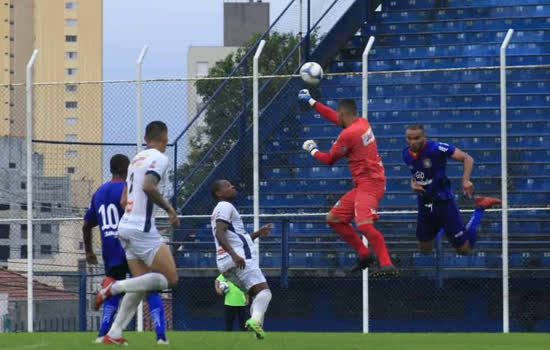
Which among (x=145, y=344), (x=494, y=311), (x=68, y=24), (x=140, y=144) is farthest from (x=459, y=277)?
(x=68, y=24)

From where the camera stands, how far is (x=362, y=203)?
51.1 feet

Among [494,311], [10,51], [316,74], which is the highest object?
[10,51]

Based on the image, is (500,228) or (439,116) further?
(439,116)

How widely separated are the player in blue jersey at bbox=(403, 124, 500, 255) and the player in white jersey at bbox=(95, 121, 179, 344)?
4.55m

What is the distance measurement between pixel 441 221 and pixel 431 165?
848mm

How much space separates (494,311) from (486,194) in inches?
70.4

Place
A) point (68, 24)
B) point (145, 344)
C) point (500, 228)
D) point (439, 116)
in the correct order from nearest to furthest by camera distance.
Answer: point (145, 344) → point (500, 228) → point (439, 116) → point (68, 24)

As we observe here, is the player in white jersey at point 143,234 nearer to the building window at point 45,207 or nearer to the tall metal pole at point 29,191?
the tall metal pole at point 29,191

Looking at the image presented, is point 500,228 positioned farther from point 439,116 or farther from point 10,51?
point 10,51

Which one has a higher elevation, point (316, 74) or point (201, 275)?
point (316, 74)

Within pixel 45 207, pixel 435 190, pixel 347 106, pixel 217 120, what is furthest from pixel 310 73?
pixel 45 207

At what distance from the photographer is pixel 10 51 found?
132 m

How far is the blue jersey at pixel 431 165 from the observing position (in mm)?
16297

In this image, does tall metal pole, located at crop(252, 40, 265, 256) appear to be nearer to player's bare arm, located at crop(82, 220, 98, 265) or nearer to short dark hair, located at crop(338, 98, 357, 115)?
short dark hair, located at crop(338, 98, 357, 115)
